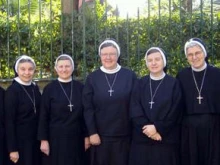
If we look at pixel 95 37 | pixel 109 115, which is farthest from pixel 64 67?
pixel 95 37

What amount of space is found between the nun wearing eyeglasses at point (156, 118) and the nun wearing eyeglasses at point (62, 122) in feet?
2.41

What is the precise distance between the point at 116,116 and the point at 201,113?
3.30 feet

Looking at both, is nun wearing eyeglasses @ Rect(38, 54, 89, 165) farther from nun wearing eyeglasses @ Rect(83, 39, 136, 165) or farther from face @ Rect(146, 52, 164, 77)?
face @ Rect(146, 52, 164, 77)

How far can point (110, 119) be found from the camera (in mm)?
5688

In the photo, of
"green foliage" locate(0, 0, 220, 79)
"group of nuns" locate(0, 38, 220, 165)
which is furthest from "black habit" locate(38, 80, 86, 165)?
"green foliage" locate(0, 0, 220, 79)

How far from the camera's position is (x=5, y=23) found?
7.75 metres

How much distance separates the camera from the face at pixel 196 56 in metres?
5.57

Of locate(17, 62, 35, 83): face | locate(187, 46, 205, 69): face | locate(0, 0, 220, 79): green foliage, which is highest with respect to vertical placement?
locate(0, 0, 220, 79): green foliage

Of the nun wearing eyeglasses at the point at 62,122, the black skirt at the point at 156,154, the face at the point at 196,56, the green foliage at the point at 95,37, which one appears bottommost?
the black skirt at the point at 156,154

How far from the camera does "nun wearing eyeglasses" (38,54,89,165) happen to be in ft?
19.3

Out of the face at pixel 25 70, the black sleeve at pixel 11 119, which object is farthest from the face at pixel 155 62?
the black sleeve at pixel 11 119

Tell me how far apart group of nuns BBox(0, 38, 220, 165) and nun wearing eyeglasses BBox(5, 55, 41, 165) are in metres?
0.01

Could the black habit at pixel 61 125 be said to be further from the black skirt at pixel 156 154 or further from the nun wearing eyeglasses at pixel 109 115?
the black skirt at pixel 156 154

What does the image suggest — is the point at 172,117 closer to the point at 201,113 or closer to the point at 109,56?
the point at 201,113
